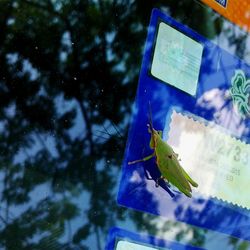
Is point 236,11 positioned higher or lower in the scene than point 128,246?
higher

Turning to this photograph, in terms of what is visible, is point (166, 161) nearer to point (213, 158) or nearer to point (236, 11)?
point (213, 158)

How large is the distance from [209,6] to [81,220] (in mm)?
526

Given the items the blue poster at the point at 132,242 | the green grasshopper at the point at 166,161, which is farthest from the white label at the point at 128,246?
the green grasshopper at the point at 166,161

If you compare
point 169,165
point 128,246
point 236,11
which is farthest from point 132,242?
point 236,11

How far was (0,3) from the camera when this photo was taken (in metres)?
0.83

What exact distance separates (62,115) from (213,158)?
13.7 inches

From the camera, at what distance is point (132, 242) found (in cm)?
91

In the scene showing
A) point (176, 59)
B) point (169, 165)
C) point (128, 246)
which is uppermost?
point (176, 59)

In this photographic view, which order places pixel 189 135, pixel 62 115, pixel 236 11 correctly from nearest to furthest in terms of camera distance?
1. pixel 62 115
2. pixel 189 135
3. pixel 236 11

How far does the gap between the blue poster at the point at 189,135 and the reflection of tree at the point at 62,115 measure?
4 cm

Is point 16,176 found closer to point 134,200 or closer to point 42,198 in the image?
point 42,198

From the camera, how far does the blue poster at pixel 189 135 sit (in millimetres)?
952

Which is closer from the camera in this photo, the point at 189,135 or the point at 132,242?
the point at 132,242

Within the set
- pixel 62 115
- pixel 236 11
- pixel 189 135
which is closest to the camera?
pixel 62 115
